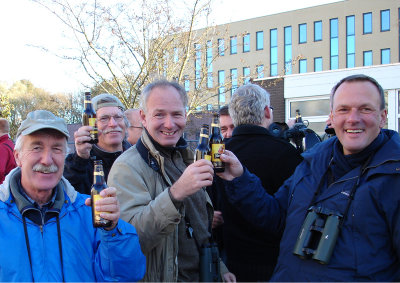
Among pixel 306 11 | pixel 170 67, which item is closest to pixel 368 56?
pixel 306 11

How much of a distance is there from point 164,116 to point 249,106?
3.33 feet

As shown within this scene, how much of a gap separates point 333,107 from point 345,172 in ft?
1.61

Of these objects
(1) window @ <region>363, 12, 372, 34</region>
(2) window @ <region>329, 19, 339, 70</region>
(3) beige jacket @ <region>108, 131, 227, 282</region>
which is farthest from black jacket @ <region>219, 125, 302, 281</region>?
(1) window @ <region>363, 12, 372, 34</region>

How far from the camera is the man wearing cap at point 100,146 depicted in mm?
3314

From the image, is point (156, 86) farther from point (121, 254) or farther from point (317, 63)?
point (317, 63)

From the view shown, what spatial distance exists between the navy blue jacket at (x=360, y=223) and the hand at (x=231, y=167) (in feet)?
1.52

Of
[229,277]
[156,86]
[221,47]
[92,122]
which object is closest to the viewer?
[156,86]

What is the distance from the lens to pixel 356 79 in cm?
243

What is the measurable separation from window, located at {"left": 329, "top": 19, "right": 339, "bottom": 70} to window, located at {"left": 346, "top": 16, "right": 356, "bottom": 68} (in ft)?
3.57

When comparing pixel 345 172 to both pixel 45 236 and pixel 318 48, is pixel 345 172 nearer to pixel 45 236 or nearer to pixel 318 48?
pixel 45 236

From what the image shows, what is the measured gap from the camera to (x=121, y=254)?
2117mm

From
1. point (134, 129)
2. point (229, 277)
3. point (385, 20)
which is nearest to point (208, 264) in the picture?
point (229, 277)

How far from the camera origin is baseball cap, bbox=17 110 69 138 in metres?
2.28

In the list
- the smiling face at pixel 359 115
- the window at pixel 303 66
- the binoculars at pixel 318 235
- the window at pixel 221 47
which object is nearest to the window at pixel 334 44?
the window at pixel 303 66
